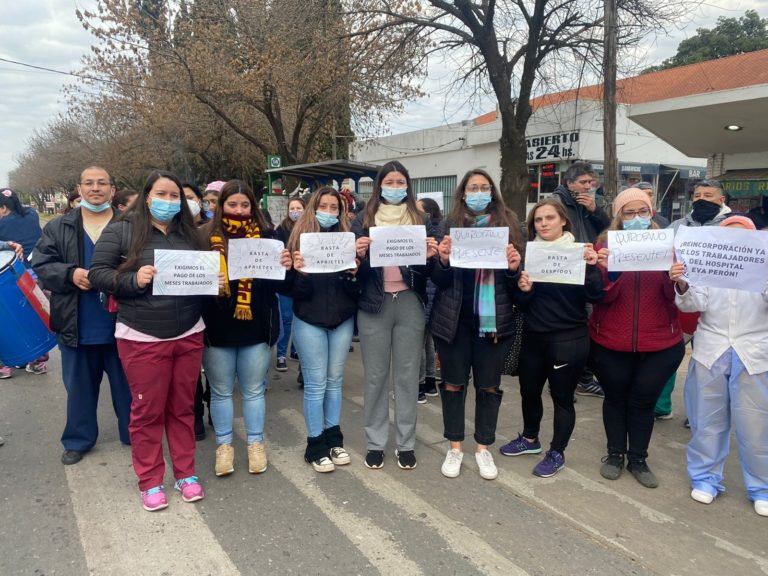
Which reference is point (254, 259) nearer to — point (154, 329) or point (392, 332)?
point (154, 329)

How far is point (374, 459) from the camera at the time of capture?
3736mm


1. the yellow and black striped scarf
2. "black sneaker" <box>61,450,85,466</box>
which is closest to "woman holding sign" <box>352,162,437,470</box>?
the yellow and black striped scarf

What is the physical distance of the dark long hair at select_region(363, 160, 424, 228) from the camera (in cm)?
355

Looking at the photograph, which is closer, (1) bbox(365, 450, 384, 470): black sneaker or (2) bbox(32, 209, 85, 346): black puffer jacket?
(2) bbox(32, 209, 85, 346): black puffer jacket

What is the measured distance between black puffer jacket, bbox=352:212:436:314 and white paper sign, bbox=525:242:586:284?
0.65 m

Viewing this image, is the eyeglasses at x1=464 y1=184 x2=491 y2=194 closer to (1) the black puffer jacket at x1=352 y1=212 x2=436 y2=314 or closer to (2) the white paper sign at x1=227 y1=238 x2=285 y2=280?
(1) the black puffer jacket at x1=352 y1=212 x2=436 y2=314

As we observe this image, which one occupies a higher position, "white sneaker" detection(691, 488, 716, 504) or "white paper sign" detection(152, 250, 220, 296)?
"white paper sign" detection(152, 250, 220, 296)

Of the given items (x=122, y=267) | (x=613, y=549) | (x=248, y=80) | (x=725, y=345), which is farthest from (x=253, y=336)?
(x=248, y=80)

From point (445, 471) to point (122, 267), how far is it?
2410 mm

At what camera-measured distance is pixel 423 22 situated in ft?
38.8

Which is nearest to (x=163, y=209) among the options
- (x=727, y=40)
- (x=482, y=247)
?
(x=482, y=247)

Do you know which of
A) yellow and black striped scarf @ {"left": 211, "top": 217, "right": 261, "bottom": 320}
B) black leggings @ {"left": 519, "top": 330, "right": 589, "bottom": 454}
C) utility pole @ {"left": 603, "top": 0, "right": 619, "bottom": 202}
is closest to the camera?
yellow and black striped scarf @ {"left": 211, "top": 217, "right": 261, "bottom": 320}

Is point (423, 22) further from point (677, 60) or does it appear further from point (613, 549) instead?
point (677, 60)

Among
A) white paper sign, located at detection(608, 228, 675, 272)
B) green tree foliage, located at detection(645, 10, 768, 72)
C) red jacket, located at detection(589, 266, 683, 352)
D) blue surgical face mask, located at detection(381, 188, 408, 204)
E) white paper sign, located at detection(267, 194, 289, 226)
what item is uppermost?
green tree foliage, located at detection(645, 10, 768, 72)
